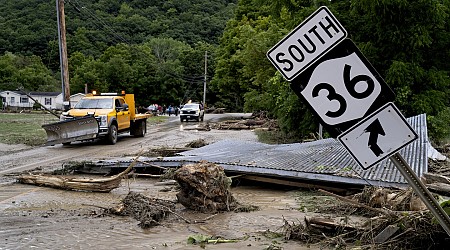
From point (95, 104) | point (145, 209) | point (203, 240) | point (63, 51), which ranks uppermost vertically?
point (63, 51)

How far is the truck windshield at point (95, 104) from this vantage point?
73.0ft

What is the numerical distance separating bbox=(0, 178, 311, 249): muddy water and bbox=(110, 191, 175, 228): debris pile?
131 mm

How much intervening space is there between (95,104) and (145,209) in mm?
14978

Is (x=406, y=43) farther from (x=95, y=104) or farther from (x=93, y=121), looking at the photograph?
(x=95, y=104)

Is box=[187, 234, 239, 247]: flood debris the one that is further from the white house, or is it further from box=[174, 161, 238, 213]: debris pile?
the white house

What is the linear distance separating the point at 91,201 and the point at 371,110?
7.62 m

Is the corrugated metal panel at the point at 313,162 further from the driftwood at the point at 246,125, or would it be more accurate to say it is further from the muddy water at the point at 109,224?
the driftwood at the point at 246,125

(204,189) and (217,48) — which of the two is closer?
(204,189)

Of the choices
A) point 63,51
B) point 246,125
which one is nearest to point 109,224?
point 63,51

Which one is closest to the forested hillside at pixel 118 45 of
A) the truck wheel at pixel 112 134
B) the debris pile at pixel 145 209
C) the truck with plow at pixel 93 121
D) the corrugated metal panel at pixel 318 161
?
the truck with plow at pixel 93 121

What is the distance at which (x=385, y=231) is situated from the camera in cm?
582

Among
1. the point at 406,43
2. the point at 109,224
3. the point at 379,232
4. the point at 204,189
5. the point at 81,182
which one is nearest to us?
the point at 379,232

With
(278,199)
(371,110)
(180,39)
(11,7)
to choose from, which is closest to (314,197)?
(278,199)

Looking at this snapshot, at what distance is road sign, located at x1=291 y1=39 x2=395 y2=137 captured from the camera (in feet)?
11.1
